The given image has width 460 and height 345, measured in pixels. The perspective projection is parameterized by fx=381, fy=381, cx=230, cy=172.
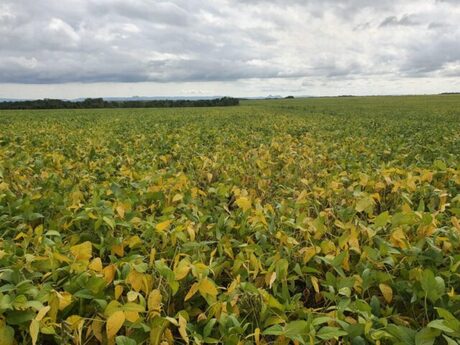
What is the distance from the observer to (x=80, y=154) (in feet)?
21.4

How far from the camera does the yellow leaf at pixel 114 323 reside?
1.42 m

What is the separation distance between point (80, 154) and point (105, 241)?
4484 mm

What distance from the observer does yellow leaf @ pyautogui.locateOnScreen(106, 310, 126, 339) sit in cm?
142

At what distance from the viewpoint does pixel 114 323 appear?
56.4 inches

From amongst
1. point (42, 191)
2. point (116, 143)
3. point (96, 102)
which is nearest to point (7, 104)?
point (96, 102)

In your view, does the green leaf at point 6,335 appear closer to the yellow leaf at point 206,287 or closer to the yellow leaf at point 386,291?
the yellow leaf at point 206,287

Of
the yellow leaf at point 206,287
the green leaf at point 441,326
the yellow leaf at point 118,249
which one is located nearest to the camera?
the green leaf at point 441,326

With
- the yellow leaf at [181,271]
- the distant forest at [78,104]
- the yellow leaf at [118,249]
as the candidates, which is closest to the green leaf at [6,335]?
the yellow leaf at [181,271]

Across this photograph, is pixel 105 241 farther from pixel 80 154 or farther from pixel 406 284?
pixel 80 154

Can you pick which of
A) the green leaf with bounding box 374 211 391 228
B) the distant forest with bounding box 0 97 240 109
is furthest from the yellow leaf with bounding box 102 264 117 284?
the distant forest with bounding box 0 97 240 109

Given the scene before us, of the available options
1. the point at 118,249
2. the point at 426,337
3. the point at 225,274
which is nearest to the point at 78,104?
the point at 118,249

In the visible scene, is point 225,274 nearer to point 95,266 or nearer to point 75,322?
point 95,266

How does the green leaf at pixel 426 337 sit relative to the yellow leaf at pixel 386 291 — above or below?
above

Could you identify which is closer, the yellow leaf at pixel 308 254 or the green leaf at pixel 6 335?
the green leaf at pixel 6 335
